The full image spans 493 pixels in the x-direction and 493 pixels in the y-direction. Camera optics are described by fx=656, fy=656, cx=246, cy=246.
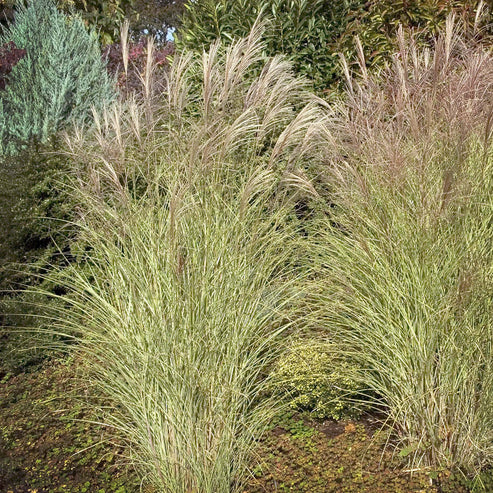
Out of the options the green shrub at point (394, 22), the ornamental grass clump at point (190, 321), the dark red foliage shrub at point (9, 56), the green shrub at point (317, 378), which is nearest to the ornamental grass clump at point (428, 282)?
the green shrub at point (317, 378)

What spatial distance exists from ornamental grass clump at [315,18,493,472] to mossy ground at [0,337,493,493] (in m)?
0.18

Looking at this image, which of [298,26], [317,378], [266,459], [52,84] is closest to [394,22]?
[298,26]

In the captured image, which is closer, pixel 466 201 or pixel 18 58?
pixel 466 201

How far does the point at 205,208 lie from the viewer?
3811 millimetres

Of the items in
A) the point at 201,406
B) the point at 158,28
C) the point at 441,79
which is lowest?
the point at 201,406

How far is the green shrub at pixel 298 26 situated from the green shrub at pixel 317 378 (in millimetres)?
3532

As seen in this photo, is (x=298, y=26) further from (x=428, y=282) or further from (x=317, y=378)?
(x=317, y=378)

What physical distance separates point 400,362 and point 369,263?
606 millimetres

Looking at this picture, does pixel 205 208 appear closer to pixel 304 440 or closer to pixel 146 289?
pixel 146 289

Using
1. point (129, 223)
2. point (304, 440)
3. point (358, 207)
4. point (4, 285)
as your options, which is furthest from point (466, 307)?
point (4, 285)

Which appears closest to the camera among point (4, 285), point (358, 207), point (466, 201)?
point (466, 201)

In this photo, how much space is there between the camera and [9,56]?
8969mm

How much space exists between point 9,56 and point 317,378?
710cm

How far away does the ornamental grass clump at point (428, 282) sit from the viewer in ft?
11.2
